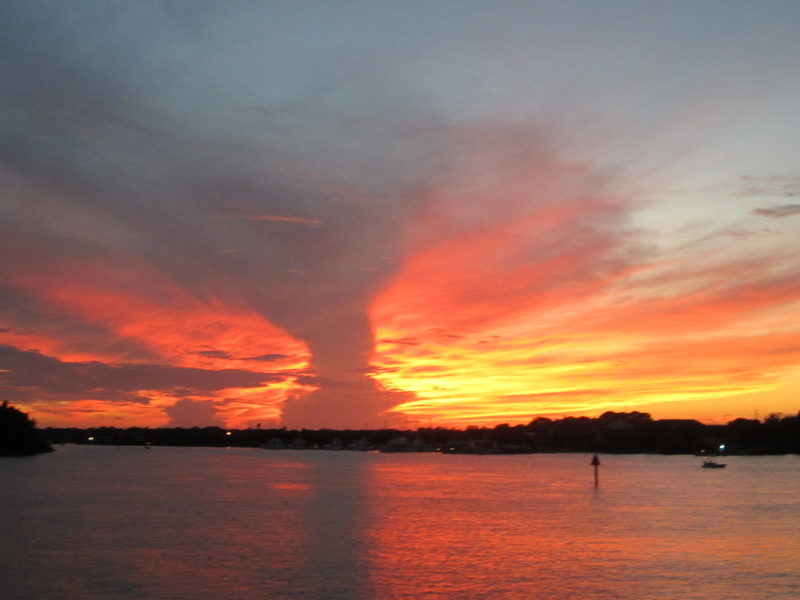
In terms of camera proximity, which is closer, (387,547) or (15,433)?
(387,547)

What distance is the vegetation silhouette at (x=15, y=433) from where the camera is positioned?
143m

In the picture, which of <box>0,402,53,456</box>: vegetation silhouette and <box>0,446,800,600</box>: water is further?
<box>0,402,53,456</box>: vegetation silhouette

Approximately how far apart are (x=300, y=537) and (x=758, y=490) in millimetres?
57801

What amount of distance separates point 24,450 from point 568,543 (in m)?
144

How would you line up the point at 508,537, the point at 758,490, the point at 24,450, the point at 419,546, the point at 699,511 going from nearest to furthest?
the point at 419,546, the point at 508,537, the point at 699,511, the point at 758,490, the point at 24,450

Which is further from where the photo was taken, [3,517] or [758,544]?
[3,517]

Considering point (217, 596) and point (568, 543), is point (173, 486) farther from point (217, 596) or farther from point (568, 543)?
point (217, 596)

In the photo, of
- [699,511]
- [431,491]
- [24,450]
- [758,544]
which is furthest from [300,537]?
[24,450]

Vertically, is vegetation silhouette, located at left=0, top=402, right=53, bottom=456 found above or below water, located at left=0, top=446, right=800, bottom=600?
above

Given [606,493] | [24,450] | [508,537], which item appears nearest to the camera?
[508,537]

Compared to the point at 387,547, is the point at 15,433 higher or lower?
higher

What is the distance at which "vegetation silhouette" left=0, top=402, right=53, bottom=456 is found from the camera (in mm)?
142837

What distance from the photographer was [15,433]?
146m

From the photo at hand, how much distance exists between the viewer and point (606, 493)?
7006cm
